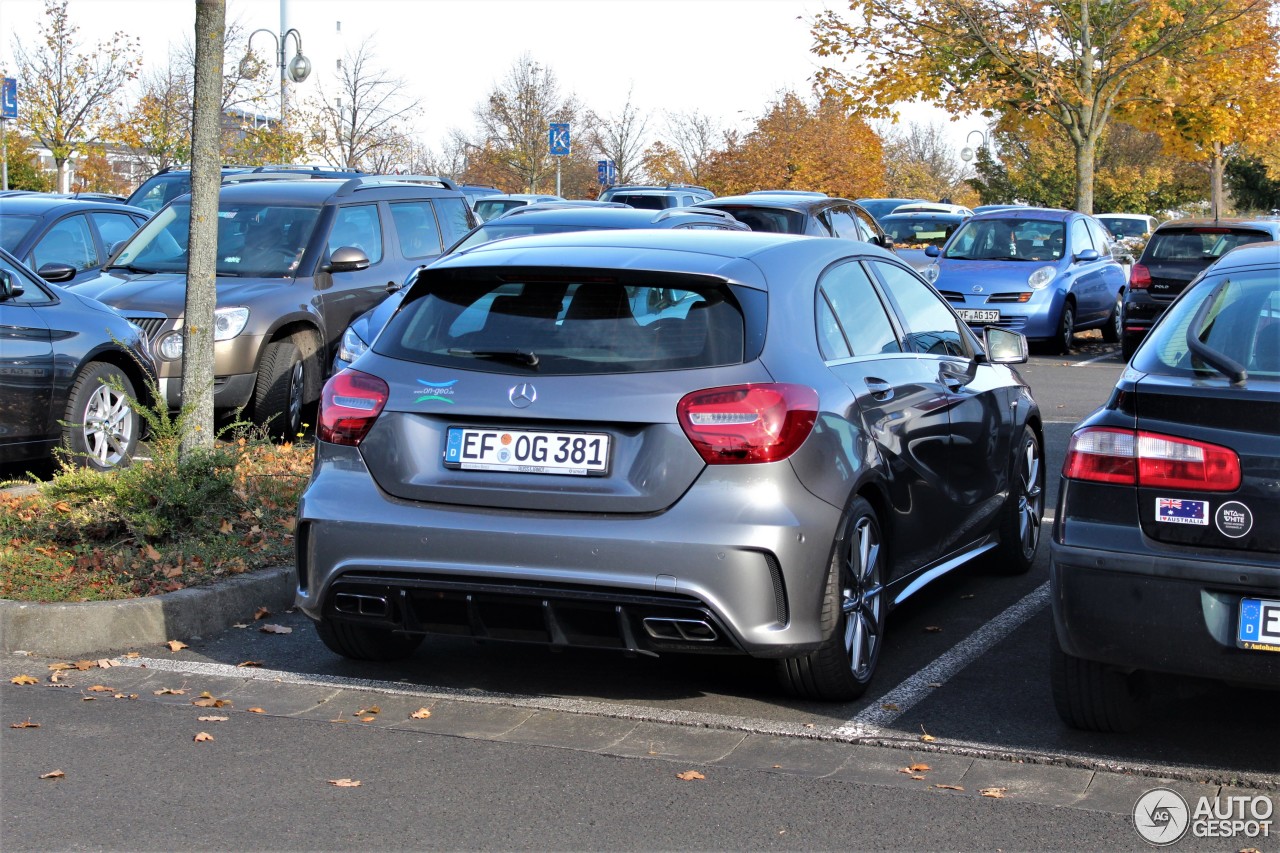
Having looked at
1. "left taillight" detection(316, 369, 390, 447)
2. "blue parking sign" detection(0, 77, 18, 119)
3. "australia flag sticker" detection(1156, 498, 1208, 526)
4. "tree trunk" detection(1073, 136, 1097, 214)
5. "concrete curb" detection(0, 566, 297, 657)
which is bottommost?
"concrete curb" detection(0, 566, 297, 657)

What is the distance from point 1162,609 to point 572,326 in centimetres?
210

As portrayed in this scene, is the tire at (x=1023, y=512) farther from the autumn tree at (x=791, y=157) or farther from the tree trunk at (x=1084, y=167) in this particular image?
the autumn tree at (x=791, y=157)

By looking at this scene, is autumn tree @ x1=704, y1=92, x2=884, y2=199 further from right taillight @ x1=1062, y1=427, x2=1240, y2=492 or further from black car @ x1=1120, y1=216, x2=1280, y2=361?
right taillight @ x1=1062, y1=427, x2=1240, y2=492

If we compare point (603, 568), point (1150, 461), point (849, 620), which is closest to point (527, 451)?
point (603, 568)

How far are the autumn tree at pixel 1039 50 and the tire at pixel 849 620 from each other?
23.0m

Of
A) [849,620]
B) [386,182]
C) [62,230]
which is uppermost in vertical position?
[386,182]

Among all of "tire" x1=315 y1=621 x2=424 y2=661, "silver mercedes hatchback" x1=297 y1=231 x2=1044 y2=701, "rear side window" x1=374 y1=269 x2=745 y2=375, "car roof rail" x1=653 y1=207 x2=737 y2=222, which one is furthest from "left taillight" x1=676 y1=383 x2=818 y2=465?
"car roof rail" x1=653 y1=207 x2=737 y2=222

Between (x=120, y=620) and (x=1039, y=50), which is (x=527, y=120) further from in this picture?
(x=120, y=620)

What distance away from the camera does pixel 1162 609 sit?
439cm

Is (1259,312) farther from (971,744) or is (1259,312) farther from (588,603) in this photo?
(588,603)

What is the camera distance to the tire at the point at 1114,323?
21.0m

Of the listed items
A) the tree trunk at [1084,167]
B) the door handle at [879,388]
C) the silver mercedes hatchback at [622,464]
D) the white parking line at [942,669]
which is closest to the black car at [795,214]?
the white parking line at [942,669]

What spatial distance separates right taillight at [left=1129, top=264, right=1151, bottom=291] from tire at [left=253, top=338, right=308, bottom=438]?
11138mm

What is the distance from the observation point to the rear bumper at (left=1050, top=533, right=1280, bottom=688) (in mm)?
4301
